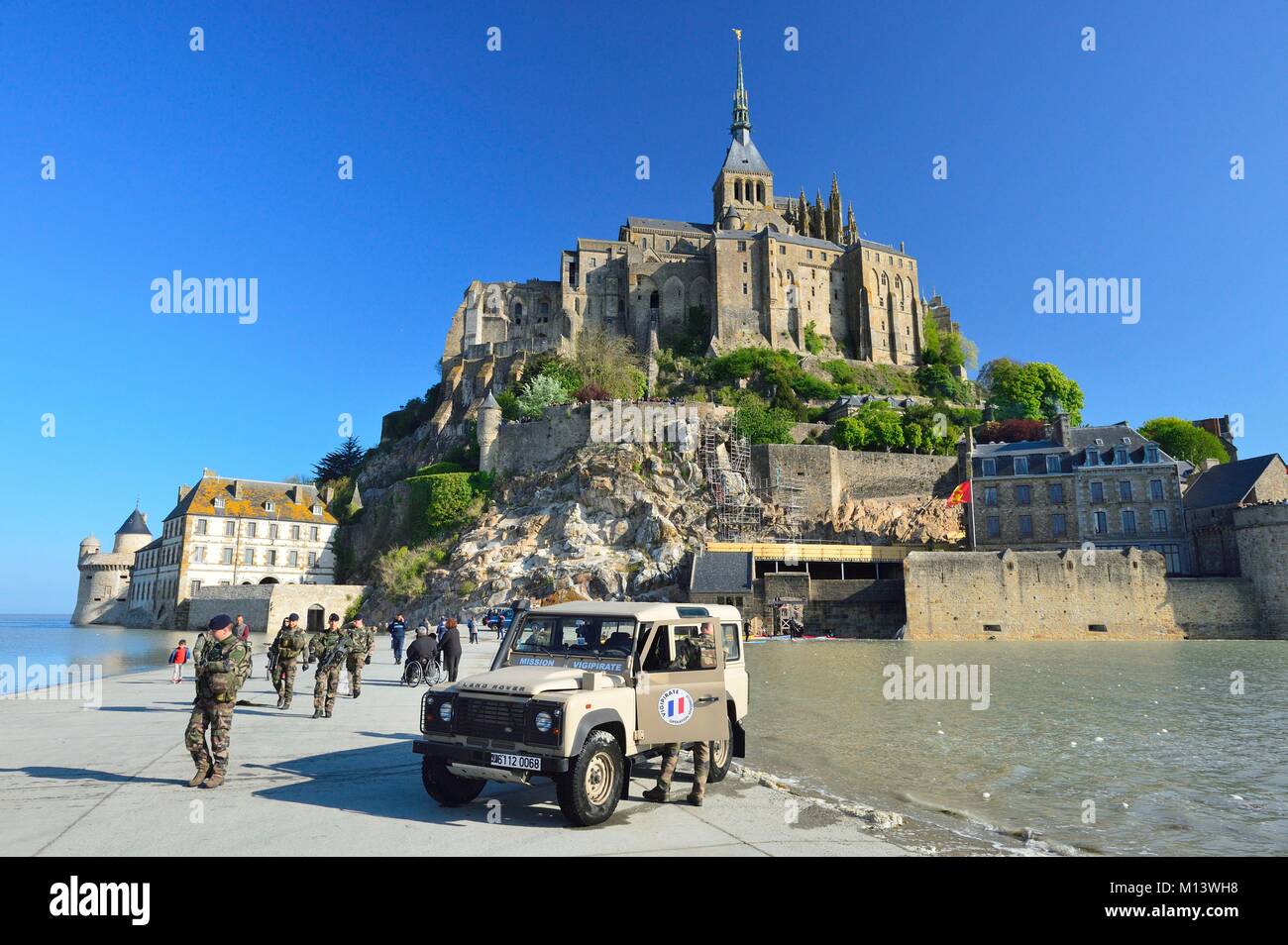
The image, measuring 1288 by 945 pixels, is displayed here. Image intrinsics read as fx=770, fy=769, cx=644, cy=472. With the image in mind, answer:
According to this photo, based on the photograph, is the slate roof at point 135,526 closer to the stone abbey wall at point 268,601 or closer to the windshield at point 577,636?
the stone abbey wall at point 268,601

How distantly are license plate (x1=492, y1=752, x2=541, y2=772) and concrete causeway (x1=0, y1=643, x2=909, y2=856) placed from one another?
503mm

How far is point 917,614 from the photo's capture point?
4097cm

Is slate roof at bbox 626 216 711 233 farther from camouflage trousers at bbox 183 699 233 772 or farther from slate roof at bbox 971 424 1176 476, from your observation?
camouflage trousers at bbox 183 699 233 772

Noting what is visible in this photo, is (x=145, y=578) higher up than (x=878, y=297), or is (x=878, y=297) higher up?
(x=878, y=297)

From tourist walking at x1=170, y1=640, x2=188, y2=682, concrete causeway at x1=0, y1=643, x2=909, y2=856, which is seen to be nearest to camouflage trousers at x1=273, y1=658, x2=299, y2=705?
concrete causeway at x1=0, y1=643, x2=909, y2=856

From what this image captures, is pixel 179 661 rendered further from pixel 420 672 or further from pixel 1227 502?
pixel 1227 502

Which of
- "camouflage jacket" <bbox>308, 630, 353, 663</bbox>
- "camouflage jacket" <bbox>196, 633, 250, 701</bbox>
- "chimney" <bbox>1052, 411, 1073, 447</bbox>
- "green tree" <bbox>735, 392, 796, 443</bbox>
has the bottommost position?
"camouflage jacket" <bbox>308, 630, 353, 663</bbox>

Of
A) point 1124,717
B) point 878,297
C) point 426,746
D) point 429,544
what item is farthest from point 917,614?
point 878,297

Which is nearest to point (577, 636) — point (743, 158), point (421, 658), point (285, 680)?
point (285, 680)

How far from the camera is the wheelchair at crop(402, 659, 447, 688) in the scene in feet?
57.2
